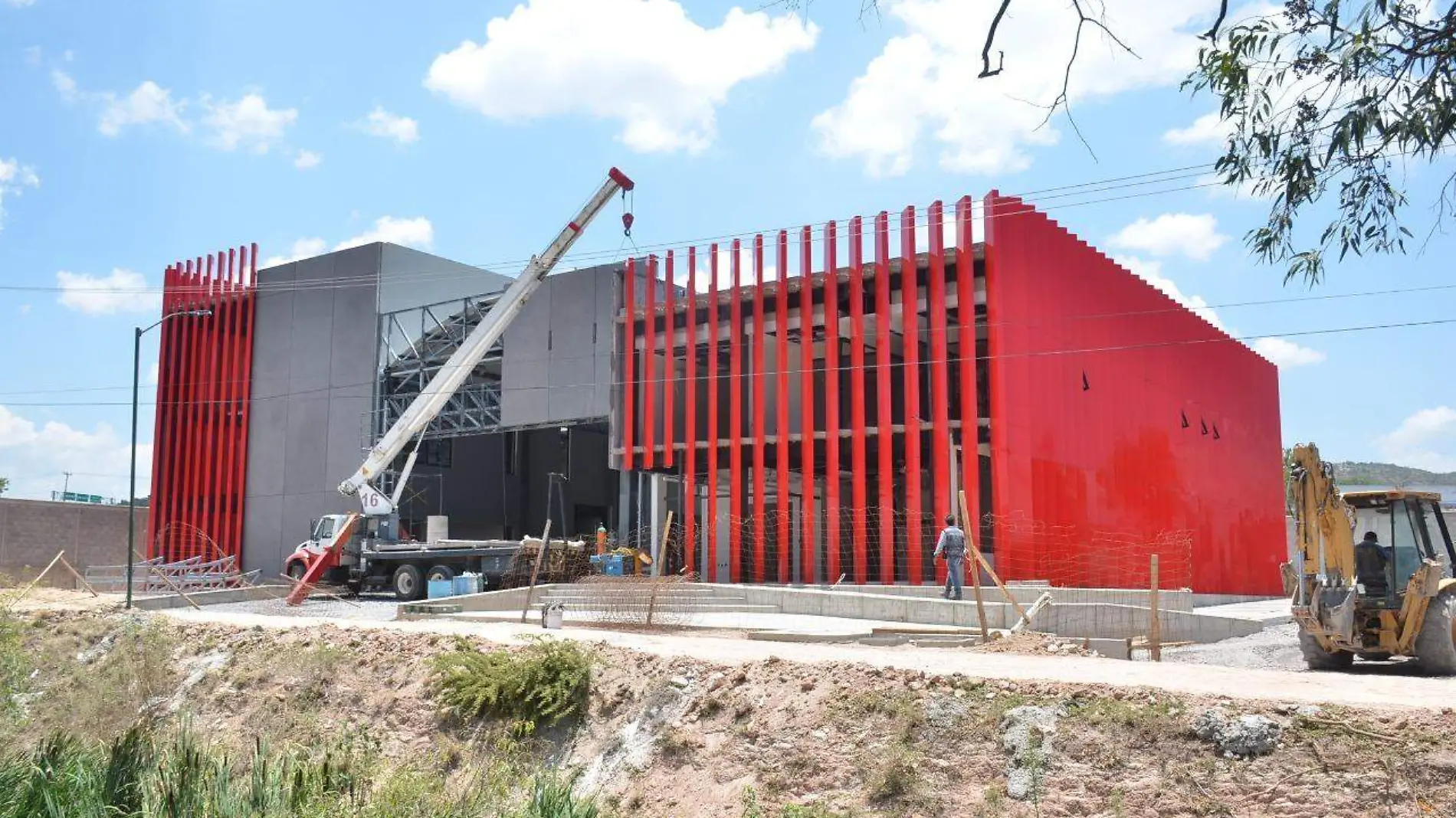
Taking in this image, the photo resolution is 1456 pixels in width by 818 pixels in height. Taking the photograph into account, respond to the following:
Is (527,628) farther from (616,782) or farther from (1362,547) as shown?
(1362,547)

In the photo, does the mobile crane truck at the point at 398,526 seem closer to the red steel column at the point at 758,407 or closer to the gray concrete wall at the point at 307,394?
the red steel column at the point at 758,407

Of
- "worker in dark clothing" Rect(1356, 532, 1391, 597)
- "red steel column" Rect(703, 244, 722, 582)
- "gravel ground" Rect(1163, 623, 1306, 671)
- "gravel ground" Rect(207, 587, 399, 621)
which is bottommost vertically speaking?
"gravel ground" Rect(1163, 623, 1306, 671)

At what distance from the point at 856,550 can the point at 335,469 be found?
20.8m

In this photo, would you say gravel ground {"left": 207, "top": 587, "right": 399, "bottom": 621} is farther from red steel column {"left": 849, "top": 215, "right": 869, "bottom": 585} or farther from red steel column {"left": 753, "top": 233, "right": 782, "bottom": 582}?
red steel column {"left": 849, "top": 215, "right": 869, "bottom": 585}

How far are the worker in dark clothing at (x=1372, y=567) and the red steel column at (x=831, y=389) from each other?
15.6 m

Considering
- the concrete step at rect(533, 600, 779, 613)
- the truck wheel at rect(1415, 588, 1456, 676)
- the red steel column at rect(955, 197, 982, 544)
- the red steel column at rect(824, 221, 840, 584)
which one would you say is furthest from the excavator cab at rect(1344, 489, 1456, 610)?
the red steel column at rect(824, 221, 840, 584)

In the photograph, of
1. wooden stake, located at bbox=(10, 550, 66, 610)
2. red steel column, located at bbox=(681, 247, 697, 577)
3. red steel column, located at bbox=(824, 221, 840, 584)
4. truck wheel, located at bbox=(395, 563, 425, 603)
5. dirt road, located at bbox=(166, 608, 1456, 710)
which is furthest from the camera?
red steel column, located at bbox=(681, 247, 697, 577)

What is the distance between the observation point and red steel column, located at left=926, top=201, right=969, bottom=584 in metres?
28.5

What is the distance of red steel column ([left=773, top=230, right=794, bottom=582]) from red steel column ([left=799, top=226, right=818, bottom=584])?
0.41m

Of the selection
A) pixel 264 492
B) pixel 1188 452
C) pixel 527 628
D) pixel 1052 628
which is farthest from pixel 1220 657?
pixel 264 492

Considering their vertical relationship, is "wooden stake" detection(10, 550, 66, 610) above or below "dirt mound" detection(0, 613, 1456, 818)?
above

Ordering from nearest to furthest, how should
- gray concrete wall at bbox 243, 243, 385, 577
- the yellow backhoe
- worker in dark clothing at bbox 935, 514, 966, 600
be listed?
the yellow backhoe
worker in dark clothing at bbox 935, 514, 966, 600
gray concrete wall at bbox 243, 243, 385, 577

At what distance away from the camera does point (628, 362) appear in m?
34.5

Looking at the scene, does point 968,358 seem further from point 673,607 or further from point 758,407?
point 673,607
